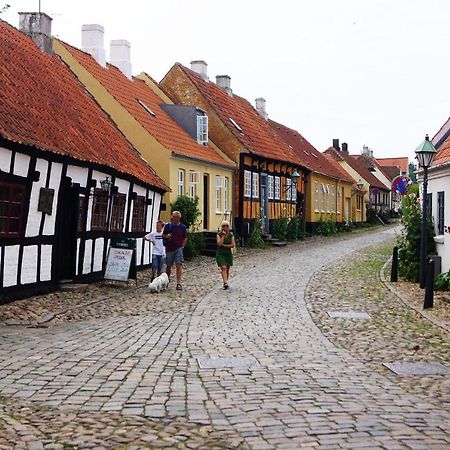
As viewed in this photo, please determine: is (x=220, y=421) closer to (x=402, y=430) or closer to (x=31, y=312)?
(x=402, y=430)

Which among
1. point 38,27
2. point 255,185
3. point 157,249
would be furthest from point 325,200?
point 157,249

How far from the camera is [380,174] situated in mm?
90562

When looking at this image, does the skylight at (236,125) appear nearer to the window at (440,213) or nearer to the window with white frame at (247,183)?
the window with white frame at (247,183)

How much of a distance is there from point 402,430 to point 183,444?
5.41 ft

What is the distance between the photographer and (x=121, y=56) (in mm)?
30750

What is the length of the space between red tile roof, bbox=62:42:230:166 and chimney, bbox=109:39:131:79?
549 mm

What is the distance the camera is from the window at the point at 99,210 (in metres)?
18.2

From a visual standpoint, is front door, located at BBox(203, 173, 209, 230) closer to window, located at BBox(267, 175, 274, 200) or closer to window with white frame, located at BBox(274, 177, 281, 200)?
window, located at BBox(267, 175, 274, 200)

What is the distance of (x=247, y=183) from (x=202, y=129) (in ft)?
14.2

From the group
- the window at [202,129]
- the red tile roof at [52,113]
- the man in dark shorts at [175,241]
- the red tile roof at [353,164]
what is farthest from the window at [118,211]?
the red tile roof at [353,164]

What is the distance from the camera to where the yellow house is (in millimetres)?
25250

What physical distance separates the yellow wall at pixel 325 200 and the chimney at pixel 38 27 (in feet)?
87.8

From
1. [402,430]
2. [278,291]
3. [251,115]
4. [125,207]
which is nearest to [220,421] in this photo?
[402,430]

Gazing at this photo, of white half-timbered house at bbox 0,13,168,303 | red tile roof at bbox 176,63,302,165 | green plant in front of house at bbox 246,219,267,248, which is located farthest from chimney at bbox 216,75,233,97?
white half-timbered house at bbox 0,13,168,303
